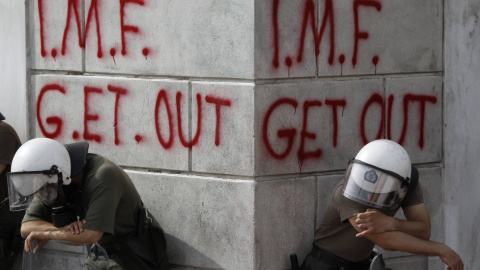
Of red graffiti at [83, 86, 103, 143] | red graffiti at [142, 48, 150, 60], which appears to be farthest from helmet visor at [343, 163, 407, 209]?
red graffiti at [83, 86, 103, 143]

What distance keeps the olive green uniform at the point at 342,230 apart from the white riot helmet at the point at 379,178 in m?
0.15

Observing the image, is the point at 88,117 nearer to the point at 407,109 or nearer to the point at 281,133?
the point at 281,133

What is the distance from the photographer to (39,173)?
20.8ft

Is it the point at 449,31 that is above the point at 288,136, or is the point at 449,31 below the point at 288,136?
above

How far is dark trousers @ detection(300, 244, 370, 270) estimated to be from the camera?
661 cm

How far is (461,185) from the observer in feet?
25.4

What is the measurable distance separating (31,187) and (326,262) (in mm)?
1970

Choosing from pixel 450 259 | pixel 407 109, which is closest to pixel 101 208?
pixel 450 259

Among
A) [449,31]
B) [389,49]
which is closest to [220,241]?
[389,49]

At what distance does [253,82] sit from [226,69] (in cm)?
24

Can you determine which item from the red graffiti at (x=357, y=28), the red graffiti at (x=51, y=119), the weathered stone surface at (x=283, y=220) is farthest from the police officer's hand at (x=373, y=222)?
the red graffiti at (x=51, y=119)

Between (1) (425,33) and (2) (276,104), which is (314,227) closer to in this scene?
(2) (276,104)

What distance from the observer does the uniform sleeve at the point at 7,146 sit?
7.73 meters

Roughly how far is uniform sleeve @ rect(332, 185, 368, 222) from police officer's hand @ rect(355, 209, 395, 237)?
0.06 metres
